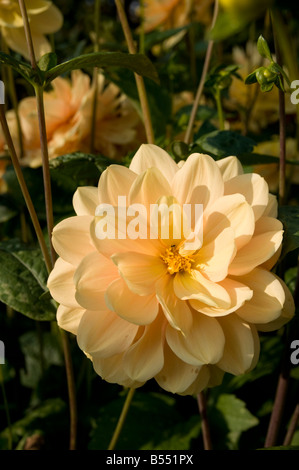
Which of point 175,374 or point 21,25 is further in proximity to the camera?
point 21,25

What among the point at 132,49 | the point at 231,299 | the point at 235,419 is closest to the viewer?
the point at 231,299

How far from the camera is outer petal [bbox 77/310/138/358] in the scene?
1.33 feet

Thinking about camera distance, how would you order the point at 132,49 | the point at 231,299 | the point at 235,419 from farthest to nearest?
the point at 235,419 < the point at 132,49 < the point at 231,299

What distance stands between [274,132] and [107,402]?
432mm

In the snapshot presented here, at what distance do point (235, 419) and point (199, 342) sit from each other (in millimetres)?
303

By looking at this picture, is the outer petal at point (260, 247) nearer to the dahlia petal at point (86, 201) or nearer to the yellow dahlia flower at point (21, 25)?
the dahlia petal at point (86, 201)

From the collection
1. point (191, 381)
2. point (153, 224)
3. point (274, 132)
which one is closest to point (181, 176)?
point (153, 224)

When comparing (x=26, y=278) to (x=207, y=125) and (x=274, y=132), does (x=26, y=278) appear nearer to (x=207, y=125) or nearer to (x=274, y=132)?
(x=207, y=125)

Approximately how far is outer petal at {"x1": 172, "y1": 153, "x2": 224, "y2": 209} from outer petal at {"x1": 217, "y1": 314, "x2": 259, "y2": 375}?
9cm

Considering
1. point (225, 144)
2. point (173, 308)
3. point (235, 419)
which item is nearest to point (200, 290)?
point (173, 308)

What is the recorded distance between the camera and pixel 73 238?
16.4 inches

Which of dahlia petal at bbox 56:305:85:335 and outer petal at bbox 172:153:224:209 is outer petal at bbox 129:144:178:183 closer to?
outer petal at bbox 172:153:224:209

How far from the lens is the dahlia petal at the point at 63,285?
0.42 m

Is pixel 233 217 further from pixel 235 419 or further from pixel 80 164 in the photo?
pixel 235 419
